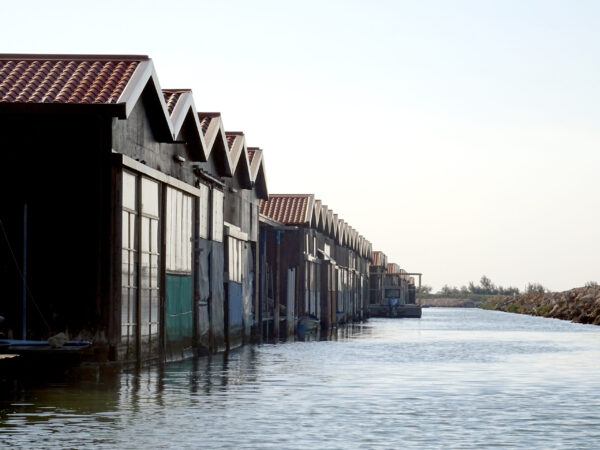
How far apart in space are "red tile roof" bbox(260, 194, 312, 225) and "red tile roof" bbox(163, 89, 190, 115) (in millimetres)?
32957

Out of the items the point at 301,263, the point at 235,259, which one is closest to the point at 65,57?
the point at 235,259

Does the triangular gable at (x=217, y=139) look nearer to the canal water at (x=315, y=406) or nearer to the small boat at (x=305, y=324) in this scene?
the canal water at (x=315, y=406)

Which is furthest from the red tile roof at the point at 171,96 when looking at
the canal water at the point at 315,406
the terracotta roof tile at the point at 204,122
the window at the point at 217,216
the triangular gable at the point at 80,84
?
the canal water at the point at 315,406

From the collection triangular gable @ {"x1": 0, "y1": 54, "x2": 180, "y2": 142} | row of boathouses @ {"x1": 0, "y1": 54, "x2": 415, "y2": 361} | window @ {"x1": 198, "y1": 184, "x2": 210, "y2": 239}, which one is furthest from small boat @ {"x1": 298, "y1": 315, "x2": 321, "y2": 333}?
triangular gable @ {"x1": 0, "y1": 54, "x2": 180, "y2": 142}

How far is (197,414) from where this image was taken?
693 inches

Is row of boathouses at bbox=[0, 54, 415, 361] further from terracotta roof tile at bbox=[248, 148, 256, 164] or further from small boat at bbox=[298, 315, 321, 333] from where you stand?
small boat at bbox=[298, 315, 321, 333]

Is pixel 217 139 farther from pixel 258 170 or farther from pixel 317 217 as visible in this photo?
pixel 317 217

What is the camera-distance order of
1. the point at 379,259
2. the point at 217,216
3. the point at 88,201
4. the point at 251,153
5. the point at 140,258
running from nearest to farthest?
the point at 88,201 → the point at 140,258 → the point at 217,216 → the point at 251,153 → the point at 379,259

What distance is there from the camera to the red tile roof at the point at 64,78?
25797 millimetres

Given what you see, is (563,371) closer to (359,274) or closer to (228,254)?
(228,254)

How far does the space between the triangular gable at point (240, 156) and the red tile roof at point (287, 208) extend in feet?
71.4

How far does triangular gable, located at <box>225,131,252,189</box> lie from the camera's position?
141 feet

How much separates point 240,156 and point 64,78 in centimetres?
1693

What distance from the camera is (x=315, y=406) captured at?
750 inches
